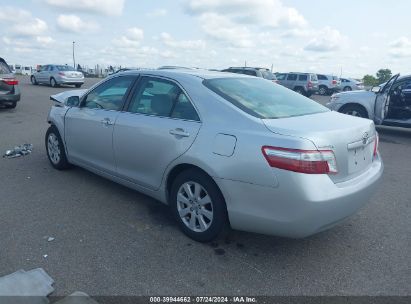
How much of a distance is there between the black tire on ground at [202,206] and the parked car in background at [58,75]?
21199mm

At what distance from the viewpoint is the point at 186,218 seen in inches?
139

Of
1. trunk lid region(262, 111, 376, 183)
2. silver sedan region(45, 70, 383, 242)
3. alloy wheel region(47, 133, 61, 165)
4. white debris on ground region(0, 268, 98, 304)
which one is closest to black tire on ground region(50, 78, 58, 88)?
alloy wheel region(47, 133, 61, 165)

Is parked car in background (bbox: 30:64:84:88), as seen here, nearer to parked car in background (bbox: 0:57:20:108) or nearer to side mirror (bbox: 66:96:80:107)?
parked car in background (bbox: 0:57:20:108)

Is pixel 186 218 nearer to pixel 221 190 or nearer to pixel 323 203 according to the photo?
pixel 221 190

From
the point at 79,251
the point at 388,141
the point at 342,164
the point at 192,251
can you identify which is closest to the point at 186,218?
the point at 192,251

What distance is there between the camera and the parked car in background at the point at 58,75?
22.4 m

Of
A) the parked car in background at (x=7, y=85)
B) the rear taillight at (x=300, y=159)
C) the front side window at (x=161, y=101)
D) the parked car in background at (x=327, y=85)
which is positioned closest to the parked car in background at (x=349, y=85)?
the parked car in background at (x=327, y=85)

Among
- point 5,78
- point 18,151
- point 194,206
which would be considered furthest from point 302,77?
point 194,206

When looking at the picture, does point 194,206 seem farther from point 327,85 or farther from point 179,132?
point 327,85

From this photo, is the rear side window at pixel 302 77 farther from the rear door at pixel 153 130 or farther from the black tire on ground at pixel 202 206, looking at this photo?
the black tire on ground at pixel 202 206

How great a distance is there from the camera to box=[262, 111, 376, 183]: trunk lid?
9.23 ft

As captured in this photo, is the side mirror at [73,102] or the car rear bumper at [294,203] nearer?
the car rear bumper at [294,203]

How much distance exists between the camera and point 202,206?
3.33 m

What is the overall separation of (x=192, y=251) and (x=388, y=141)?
304 inches
